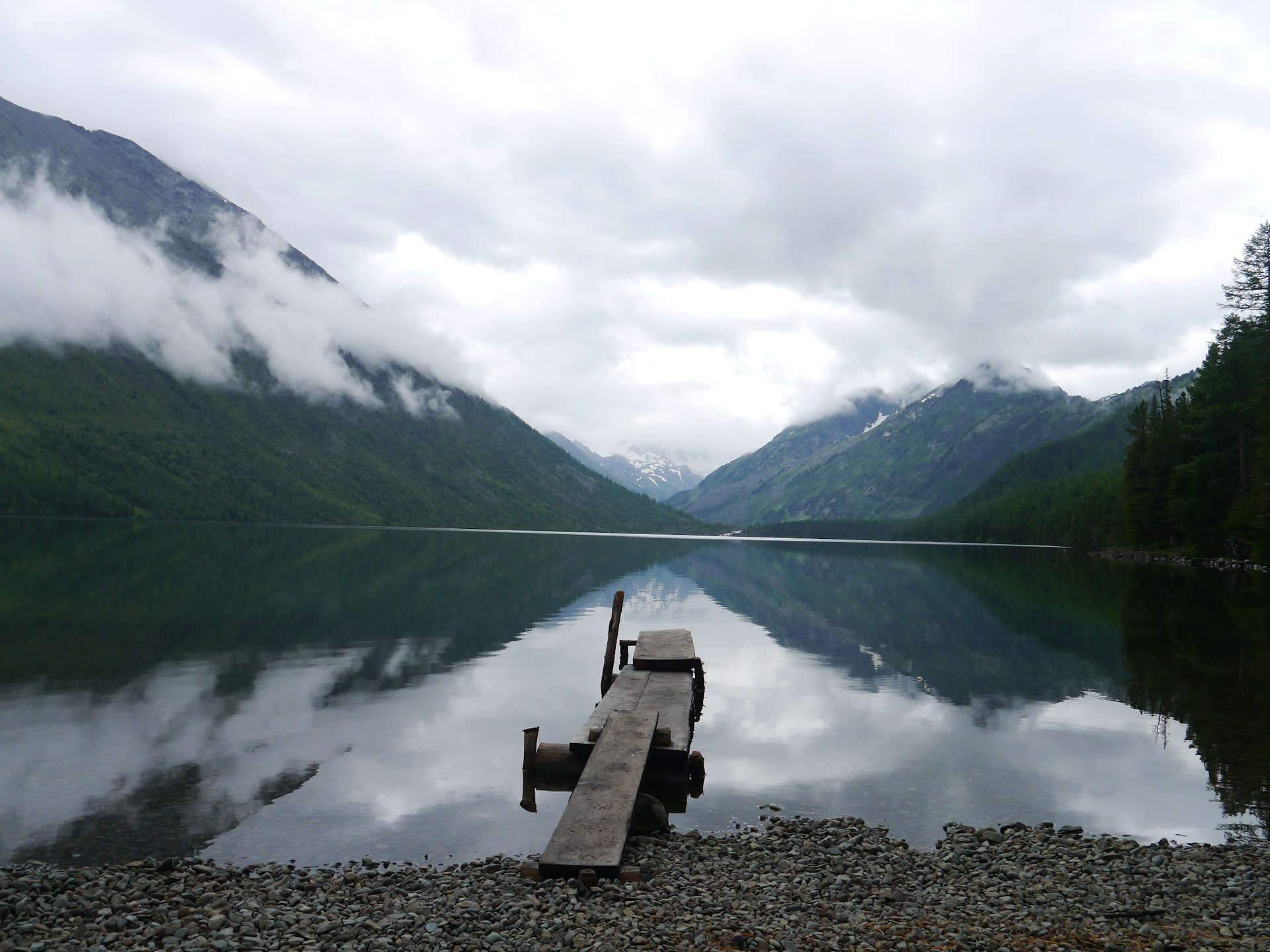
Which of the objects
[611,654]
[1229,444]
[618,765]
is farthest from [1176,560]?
[618,765]

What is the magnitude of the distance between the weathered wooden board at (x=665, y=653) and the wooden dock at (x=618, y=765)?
5 cm

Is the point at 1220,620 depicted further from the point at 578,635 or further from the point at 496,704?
the point at 496,704

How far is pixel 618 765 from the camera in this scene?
16.4 m

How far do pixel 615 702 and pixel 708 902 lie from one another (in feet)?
38.2

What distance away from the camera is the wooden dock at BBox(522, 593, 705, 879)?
1260 centimetres

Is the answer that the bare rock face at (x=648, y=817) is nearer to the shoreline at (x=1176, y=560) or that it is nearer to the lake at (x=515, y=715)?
the lake at (x=515, y=715)

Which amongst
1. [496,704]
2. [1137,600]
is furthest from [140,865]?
[1137,600]

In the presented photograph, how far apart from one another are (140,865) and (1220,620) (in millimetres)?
51880

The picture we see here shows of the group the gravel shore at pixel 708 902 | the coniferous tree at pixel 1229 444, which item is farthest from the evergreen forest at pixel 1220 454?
the gravel shore at pixel 708 902

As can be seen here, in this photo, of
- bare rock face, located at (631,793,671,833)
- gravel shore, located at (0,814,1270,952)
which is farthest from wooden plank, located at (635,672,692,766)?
gravel shore, located at (0,814,1270,952)

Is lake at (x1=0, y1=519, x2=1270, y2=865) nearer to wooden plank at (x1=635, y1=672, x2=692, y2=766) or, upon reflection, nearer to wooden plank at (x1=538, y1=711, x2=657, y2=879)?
wooden plank at (x1=635, y1=672, x2=692, y2=766)

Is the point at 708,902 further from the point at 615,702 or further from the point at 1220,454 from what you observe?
the point at 1220,454

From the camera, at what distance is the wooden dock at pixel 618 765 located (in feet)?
41.3

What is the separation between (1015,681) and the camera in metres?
30.2
